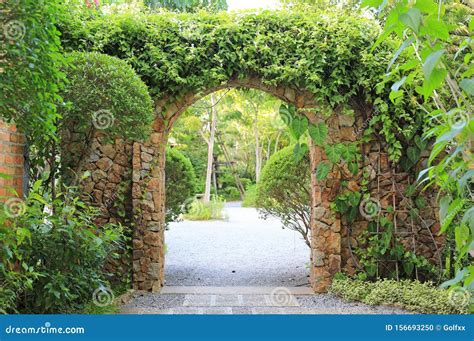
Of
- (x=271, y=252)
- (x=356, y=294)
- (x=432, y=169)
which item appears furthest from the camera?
A: (x=271, y=252)

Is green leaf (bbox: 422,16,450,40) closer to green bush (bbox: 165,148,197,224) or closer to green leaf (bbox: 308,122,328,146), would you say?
green leaf (bbox: 308,122,328,146)

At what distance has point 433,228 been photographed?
15.6 feet

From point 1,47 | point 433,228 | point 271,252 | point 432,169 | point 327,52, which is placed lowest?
point 271,252

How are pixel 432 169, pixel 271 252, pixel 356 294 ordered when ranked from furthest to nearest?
1. pixel 271 252
2. pixel 356 294
3. pixel 432 169

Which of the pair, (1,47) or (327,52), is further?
(327,52)

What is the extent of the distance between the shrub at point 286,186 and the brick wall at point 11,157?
9.32 ft

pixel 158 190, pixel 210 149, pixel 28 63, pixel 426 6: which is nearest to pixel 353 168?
pixel 158 190

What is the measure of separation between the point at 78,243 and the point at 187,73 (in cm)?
204

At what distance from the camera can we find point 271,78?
4.74 meters

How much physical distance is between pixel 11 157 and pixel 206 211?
8.95 m

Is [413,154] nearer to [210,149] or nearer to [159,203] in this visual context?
[159,203]

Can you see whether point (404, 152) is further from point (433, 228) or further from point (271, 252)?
point (271, 252)

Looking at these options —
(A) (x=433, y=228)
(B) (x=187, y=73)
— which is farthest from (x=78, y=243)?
(A) (x=433, y=228)

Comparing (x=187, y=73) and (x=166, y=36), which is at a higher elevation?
(x=166, y=36)
